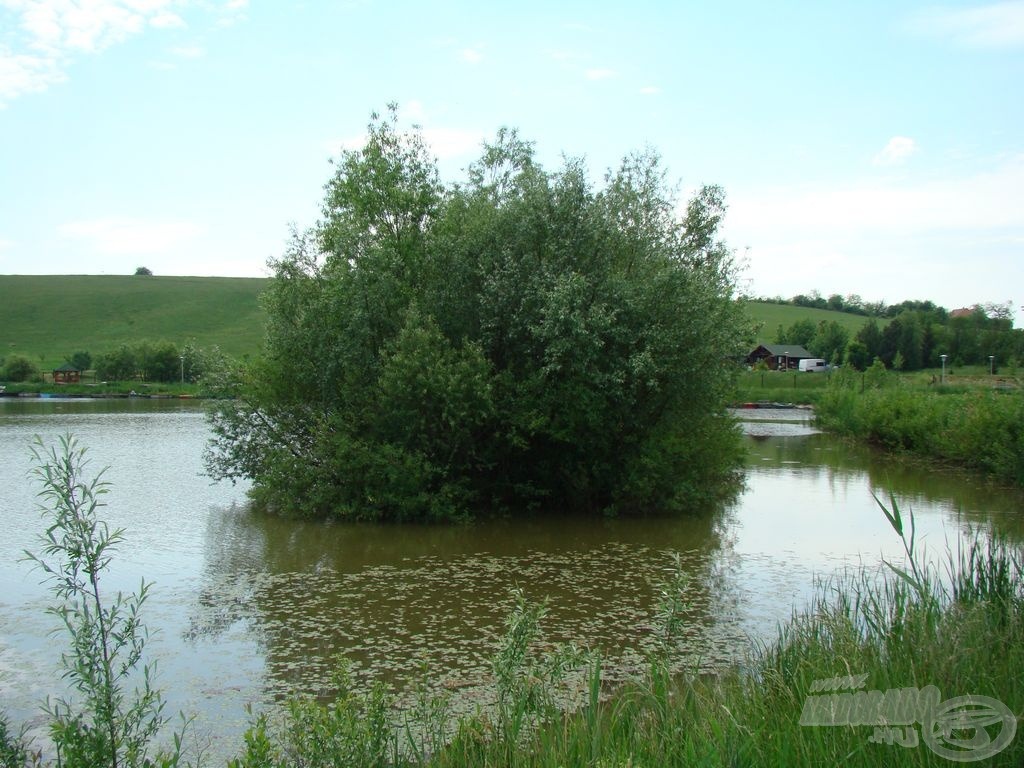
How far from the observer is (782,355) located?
10375cm

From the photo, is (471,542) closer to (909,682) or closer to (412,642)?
(412,642)

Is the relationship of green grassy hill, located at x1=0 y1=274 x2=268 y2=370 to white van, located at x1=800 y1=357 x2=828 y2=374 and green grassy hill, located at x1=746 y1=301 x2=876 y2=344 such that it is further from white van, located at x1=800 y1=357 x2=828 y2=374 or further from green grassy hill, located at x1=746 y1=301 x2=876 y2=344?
green grassy hill, located at x1=746 y1=301 x2=876 y2=344

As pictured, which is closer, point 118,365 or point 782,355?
point 118,365

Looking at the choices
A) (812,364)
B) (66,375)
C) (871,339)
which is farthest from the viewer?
(812,364)

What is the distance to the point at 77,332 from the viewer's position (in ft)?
326

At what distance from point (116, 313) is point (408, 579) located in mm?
105057

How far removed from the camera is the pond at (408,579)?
8.88 meters

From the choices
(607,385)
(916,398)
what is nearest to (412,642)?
(607,385)

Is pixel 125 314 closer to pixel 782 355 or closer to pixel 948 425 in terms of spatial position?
pixel 782 355

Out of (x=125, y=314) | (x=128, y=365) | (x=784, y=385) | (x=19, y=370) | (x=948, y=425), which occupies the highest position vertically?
(x=125, y=314)

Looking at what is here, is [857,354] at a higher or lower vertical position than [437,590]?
higher

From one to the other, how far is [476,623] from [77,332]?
102m

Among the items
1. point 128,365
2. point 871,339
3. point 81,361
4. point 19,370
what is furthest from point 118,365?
point 871,339

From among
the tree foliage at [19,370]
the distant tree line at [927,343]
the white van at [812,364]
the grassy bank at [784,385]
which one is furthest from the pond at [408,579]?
the white van at [812,364]
